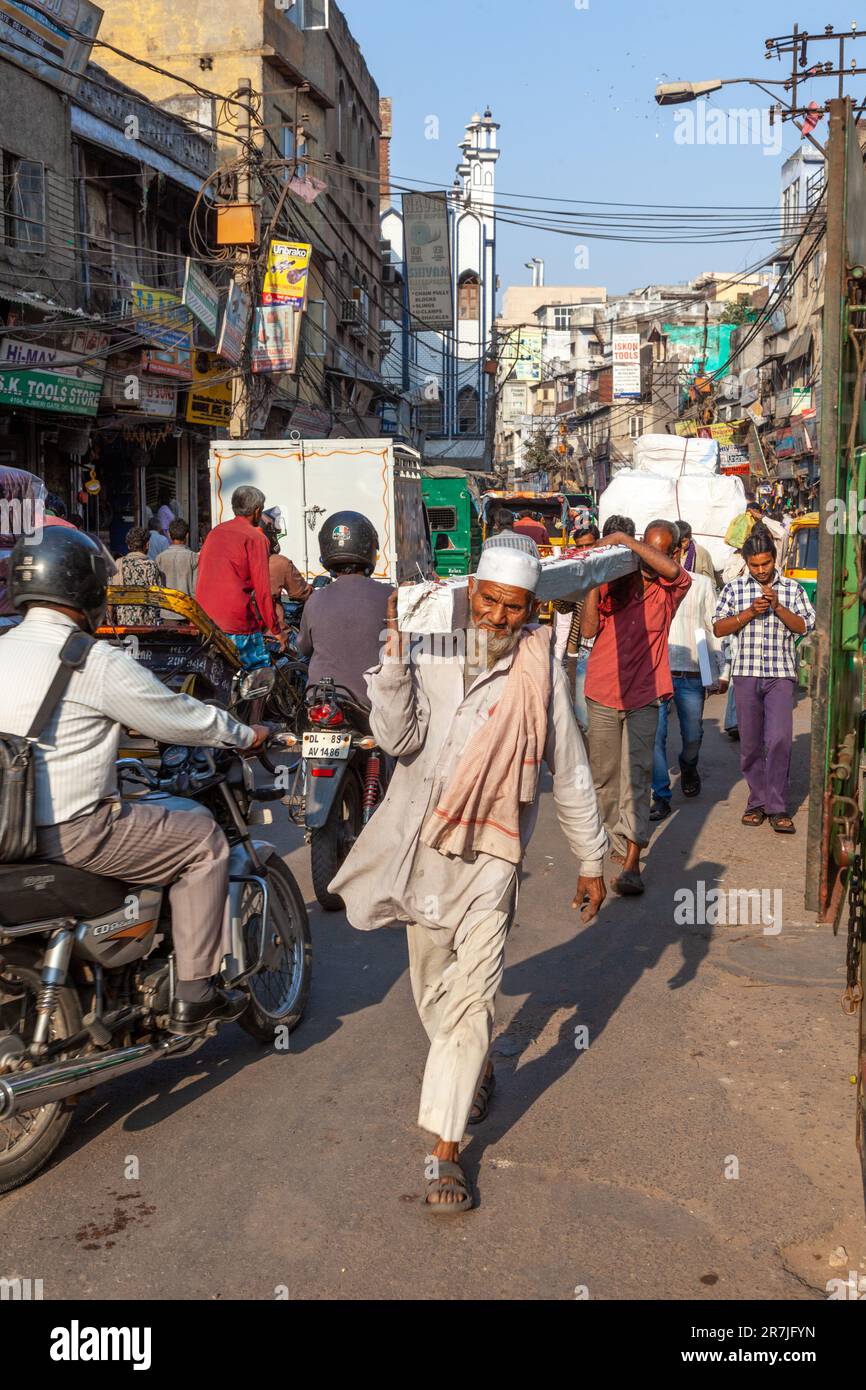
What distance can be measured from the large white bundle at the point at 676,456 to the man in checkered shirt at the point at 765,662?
9.98 m

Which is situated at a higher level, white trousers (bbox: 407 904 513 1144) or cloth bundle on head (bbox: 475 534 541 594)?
cloth bundle on head (bbox: 475 534 541 594)

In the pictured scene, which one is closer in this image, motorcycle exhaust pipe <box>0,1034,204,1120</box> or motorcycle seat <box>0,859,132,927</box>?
motorcycle exhaust pipe <box>0,1034,204,1120</box>

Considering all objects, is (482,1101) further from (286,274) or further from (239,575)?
(286,274)

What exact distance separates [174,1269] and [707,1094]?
194 centimetres

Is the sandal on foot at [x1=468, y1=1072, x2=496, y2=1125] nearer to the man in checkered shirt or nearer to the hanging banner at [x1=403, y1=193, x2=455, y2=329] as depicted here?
the man in checkered shirt

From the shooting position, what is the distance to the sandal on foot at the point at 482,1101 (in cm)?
421

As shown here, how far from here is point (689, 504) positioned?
1667 centimetres

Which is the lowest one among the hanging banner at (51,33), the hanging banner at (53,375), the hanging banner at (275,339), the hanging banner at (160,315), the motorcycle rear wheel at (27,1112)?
the motorcycle rear wheel at (27,1112)

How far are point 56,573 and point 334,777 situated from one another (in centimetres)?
266

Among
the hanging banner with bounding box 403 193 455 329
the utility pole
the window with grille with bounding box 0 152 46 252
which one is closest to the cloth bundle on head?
the utility pole

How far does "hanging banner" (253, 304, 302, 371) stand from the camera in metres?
18.3

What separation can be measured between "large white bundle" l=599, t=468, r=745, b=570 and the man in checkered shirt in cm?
826

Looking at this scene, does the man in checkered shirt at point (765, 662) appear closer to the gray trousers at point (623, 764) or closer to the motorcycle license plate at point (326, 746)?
the gray trousers at point (623, 764)

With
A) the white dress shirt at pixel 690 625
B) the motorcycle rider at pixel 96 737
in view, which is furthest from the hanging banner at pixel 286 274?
the motorcycle rider at pixel 96 737
